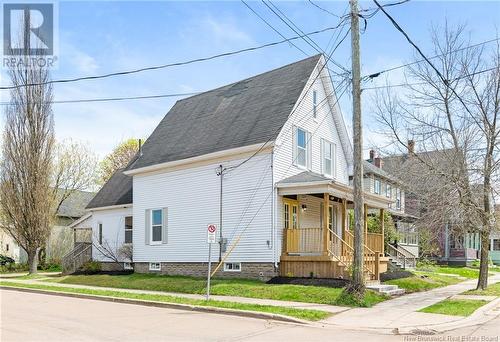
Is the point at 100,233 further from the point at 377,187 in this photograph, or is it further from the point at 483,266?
the point at 377,187

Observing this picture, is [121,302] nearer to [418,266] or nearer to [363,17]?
[363,17]

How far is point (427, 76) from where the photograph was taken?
20031 mm

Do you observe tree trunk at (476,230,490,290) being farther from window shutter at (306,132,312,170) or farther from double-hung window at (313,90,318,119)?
double-hung window at (313,90,318,119)

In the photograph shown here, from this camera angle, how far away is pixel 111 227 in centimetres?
2841

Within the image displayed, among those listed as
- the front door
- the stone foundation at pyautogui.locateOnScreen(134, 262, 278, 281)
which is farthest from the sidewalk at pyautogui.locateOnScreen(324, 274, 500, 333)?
the stone foundation at pyautogui.locateOnScreen(134, 262, 278, 281)

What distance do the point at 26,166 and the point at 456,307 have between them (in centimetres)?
2300

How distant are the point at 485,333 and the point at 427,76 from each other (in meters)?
11.6

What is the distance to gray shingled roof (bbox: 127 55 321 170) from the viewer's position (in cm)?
2097

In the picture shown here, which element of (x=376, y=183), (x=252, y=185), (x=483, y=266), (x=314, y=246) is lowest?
(x=483, y=266)

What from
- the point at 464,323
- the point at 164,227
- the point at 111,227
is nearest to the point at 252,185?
the point at 164,227

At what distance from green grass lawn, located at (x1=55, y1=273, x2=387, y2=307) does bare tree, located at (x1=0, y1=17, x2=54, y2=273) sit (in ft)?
18.9

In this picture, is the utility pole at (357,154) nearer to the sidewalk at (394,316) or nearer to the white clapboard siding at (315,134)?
the sidewalk at (394,316)

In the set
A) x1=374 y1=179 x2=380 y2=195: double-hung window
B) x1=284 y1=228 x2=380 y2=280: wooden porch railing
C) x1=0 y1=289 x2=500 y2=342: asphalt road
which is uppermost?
x1=374 y1=179 x2=380 y2=195: double-hung window

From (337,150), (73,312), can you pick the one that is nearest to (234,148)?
(337,150)
